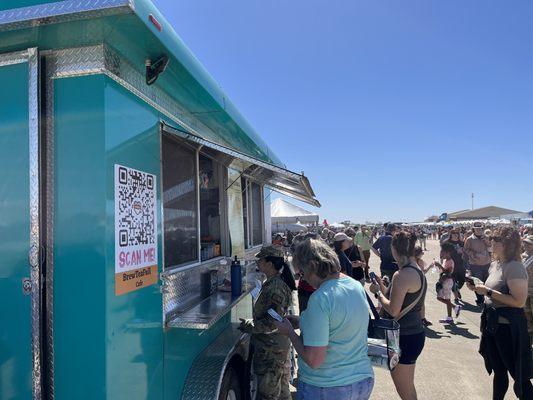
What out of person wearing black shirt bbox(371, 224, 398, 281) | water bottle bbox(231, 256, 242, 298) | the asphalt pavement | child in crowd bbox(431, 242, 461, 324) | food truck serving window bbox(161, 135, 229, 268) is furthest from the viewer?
person wearing black shirt bbox(371, 224, 398, 281)

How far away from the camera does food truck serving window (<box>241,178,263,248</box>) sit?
5168 mm

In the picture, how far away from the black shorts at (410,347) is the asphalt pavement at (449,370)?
1.32m

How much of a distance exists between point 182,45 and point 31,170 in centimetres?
104

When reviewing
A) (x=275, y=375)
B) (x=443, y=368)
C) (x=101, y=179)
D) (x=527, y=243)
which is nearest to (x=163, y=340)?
(x=101, y=179)

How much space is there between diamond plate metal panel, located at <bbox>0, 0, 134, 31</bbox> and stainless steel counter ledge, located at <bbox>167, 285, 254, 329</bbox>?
166 cm

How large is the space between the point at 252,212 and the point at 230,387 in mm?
3084

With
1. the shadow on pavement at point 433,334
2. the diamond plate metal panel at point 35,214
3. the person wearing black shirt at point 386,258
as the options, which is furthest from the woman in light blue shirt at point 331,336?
the person wearing black shirt at point 386,258

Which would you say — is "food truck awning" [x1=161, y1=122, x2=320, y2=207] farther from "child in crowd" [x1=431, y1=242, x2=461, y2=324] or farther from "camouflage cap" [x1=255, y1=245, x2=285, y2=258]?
"child in crowd" [x1=431, y1=242, x2=461, y2=324]

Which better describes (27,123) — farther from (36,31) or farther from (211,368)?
(211,368)

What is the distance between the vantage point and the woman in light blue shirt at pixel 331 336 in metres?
1.87

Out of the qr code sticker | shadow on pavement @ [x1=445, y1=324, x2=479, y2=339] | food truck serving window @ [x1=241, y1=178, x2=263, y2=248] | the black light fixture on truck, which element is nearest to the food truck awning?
food truck serving window @ [x1=241, y1=178, x2=263, y2=248]

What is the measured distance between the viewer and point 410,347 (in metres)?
2.92

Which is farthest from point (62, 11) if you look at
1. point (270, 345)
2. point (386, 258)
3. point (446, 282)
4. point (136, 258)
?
point (386, 258)

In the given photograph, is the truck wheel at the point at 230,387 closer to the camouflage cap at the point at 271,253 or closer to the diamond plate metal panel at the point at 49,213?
the camouflage cap at the point at 271,253
